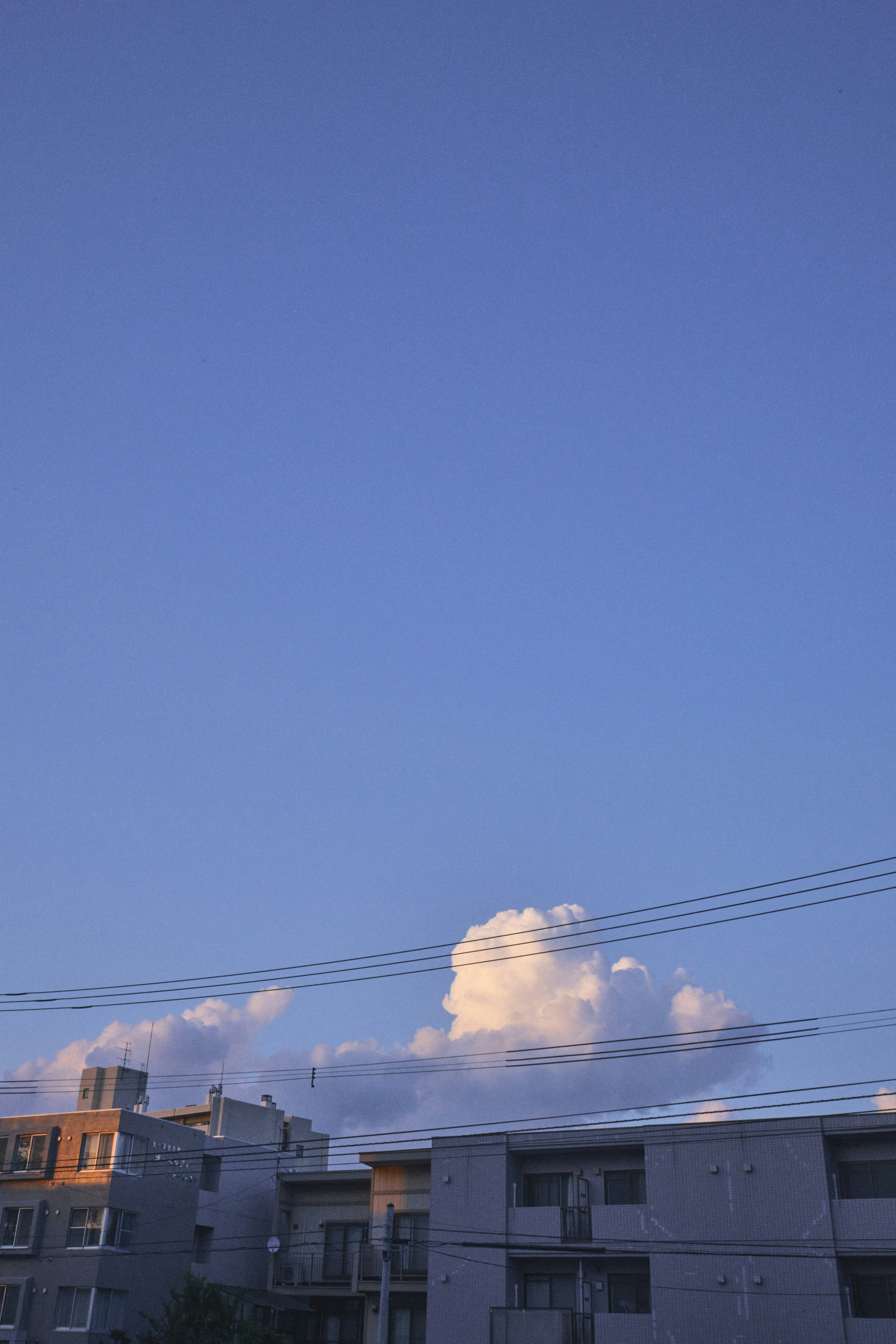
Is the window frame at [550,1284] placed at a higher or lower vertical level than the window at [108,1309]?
higher

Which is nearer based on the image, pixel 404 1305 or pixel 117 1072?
pixel 404 1305

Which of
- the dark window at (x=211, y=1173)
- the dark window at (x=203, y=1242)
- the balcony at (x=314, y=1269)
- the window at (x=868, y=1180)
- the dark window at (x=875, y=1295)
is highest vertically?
the dark window at (x=211, y=1173)

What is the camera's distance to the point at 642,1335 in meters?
43.3

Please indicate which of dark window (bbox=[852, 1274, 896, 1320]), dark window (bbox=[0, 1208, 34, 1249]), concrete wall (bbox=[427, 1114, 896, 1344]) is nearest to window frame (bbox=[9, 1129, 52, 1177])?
dark window (bbox=[0, 1208, 34, 1249])

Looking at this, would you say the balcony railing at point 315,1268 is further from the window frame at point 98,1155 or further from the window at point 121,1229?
the window frame at point 98,1155

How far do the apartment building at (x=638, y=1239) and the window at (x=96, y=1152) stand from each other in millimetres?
10004

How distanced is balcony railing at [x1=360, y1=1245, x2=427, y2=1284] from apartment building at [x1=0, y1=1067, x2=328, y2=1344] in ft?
17.0

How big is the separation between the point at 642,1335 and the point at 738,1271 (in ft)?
14.0

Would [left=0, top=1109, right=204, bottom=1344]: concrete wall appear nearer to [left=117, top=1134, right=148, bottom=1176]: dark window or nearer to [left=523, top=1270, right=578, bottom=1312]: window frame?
[left=117, top=1134, right=148, bottom=1176]: dark window

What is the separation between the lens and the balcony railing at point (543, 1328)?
4394 cm

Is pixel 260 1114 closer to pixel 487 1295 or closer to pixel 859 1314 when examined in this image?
pixel 487 1295

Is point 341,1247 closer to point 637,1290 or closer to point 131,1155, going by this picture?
point 131,1155

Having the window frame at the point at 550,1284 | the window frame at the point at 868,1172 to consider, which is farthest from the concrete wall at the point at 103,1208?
the window frame at the point at 868,1172

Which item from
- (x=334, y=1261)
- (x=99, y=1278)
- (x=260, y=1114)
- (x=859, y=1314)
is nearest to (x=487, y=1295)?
(x=334, y=1261)
